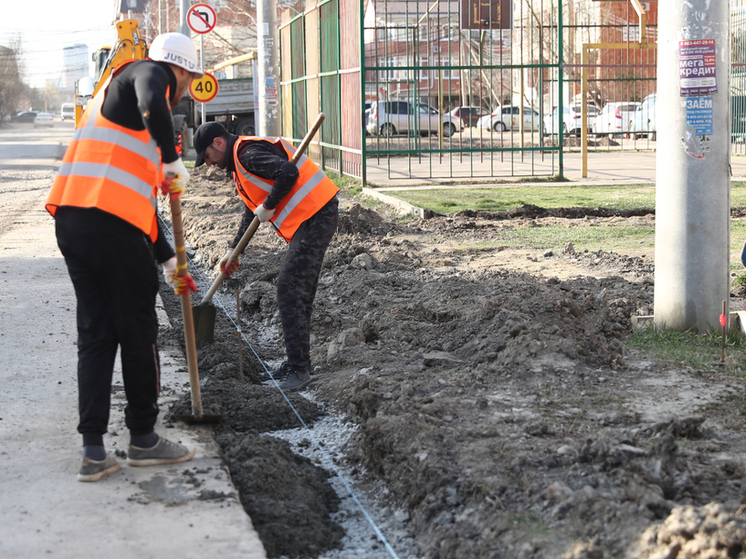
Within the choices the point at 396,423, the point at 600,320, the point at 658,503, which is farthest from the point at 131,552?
the point at 600,320

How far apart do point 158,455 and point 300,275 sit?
1656 mm

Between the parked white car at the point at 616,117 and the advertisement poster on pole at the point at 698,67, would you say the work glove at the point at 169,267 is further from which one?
the parked white car at the point at 616,117

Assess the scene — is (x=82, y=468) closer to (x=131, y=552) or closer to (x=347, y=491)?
(x=131, y=552)

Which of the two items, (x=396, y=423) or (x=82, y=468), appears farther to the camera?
(x=396, y=423)

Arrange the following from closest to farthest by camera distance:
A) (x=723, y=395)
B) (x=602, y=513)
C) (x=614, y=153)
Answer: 1. (x=602, y=513)
2. (x=723, y=395)
3. (x=614, y=153)

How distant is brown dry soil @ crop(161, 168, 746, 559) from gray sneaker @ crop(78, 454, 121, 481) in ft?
1.63

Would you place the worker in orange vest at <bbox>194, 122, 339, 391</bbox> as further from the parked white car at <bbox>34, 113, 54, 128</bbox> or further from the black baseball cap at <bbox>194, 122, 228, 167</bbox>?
the parked white car at <bbox>34, 113, 54, 128</bbox>

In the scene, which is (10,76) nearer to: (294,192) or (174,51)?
(294,192)

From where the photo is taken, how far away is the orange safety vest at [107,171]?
10.3 feet

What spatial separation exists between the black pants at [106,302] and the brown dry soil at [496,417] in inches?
22.9

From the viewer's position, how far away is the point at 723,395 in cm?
406

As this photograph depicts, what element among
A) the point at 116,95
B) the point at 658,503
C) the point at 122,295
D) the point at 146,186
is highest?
the point at 116,95

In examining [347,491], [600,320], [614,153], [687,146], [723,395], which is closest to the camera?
[347,491]

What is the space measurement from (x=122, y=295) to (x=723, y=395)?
9.48ft
